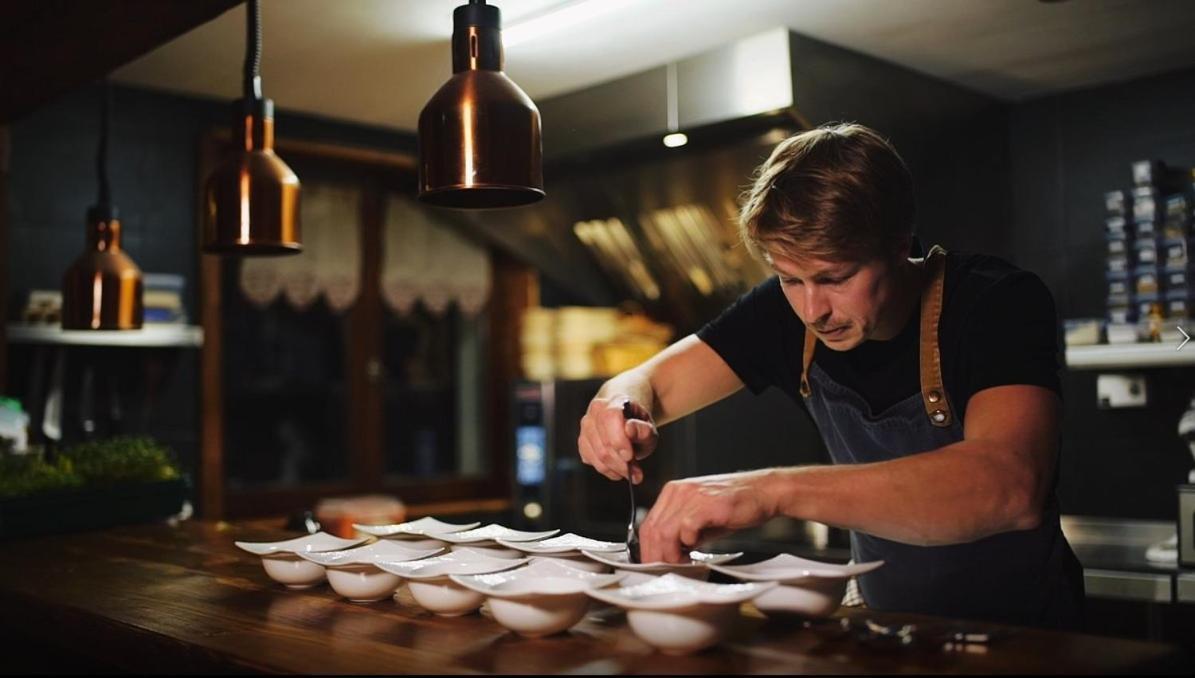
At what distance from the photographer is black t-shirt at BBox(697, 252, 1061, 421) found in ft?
5.65

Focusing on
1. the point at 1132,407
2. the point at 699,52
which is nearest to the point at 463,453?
the point at 699,52

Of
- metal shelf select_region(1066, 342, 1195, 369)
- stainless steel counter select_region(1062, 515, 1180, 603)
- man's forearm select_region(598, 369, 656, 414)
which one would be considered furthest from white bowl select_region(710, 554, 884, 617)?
metal shelf select_region(1066, 342, 1195, 369)

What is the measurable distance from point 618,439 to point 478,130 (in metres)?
0.56

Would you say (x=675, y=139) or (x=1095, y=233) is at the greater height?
(x=675, y=139)

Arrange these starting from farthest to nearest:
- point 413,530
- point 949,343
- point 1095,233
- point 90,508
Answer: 1. point 1095,233
2. point 90,508
3. point 413,530
4. point 949,343

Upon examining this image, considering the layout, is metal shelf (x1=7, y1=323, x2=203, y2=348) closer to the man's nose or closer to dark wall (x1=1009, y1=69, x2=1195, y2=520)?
the man's nose

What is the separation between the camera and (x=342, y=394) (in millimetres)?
5254

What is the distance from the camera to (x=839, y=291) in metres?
1.86

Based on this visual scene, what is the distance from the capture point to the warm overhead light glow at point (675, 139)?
398 cm

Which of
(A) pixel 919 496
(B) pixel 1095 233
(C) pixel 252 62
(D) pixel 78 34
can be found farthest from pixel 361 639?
(B) pixel 1095 233

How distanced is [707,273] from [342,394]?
72.0 inches

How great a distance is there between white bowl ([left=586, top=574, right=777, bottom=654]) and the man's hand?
0.48 feet

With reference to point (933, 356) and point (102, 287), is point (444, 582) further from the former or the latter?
point (102, 287)

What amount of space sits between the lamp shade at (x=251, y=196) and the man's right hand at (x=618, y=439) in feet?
2.94
